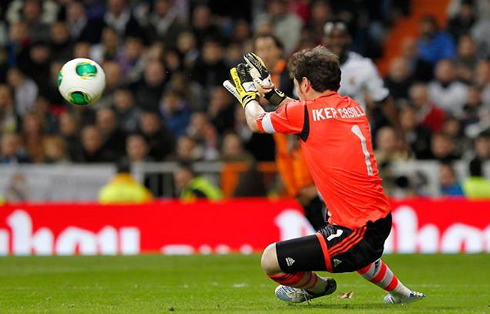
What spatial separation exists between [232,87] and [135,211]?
8118 millimetres

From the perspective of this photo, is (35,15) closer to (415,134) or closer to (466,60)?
(415,134)

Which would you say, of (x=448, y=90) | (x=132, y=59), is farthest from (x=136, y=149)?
(x=448, y=90)

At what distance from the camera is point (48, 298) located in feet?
30.6

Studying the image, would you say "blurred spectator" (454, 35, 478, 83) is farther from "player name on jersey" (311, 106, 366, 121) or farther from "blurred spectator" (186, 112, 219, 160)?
"player name on jersey" (311, 106, 366, 121)

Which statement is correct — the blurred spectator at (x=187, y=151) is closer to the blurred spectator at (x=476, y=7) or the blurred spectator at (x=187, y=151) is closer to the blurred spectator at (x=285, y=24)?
the blurred spectator at (x=285, y=24)

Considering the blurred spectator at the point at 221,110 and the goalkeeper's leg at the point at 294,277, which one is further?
the blurred spectator at the point at 221,110

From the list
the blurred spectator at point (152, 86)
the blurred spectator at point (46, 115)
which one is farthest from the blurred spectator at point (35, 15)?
the blurred spectator at point (152, 86)

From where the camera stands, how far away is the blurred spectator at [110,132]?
18969 millimetres

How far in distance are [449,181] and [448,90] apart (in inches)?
116

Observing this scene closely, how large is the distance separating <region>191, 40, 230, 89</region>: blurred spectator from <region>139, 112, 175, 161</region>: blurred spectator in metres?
1.56

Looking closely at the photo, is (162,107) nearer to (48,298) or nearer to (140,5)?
(140,5)

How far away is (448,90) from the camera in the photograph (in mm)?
19375

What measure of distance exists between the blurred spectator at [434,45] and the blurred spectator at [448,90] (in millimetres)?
699

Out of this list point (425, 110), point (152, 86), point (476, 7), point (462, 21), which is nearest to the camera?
point (425, 110)
